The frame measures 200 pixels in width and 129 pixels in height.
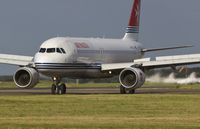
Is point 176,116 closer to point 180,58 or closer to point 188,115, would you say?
point 188,115

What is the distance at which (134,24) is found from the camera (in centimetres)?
6806

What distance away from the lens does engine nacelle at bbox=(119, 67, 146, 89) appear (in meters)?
47.4

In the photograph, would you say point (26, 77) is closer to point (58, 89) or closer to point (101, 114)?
point (58, 89)

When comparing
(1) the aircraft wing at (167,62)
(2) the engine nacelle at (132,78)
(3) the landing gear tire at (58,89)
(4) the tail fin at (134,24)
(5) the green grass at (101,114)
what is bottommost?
(5) the green grass at (101,114)

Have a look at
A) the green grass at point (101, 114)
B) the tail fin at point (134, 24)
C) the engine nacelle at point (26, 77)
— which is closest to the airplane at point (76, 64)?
the engine nacelle at point (26, 77)

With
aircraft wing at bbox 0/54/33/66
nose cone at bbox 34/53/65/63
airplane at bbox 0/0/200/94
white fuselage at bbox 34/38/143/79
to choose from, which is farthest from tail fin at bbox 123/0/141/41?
nose cone at bbox 34/53/65/63

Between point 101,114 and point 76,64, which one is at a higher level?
point 76,64

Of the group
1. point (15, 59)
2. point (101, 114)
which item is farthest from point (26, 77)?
point (101, 114)

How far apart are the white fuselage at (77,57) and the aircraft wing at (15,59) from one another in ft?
14.0

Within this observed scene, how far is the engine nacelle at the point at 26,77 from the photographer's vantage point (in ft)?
159

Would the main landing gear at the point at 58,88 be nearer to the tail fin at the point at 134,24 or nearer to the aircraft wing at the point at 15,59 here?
the aircraft wing at the point at 15,59

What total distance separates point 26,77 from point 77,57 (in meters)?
4.12

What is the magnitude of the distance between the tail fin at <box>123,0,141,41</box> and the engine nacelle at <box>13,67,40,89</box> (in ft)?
61.4

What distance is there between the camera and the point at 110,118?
86.9ft
